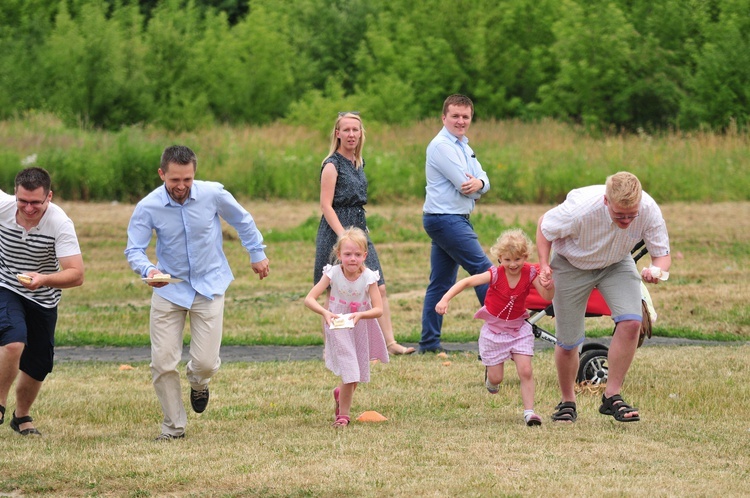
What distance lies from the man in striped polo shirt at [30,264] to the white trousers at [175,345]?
581 millimetres

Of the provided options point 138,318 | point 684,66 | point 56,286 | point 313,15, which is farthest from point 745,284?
point 313,15

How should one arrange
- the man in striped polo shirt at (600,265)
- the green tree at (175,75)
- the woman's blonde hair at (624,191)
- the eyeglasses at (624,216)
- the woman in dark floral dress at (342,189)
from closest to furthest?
the woman's blonde hair at (624,191)
the eyeglasses at (624,216)
the man in striped polo shirt at (600,265)
the woman in dark floral dress at (342,189)
the green tree at (175,75)

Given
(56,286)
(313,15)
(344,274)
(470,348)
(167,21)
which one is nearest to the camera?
(56,286)

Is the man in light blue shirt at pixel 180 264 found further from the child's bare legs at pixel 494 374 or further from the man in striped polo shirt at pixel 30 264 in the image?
the child's bare legs at pixel 494 374

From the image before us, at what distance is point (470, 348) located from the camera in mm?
11438

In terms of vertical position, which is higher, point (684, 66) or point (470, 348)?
point (684, 66)

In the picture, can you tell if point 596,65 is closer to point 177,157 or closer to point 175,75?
point 175,75

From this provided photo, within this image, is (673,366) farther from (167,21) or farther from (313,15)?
(313,15)

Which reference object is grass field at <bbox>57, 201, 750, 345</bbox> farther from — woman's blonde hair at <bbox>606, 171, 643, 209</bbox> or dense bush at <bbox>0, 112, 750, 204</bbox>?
woman's blonde hair at <bbox>606, 171, 643, 209</bbox>

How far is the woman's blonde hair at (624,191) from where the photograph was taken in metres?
6.82

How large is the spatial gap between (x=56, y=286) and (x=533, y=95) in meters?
36.8

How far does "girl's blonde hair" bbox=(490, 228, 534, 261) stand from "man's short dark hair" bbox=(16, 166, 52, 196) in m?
2.88

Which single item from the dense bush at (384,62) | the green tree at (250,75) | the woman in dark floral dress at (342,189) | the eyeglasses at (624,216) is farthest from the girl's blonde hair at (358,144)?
the green tree at (250,75)

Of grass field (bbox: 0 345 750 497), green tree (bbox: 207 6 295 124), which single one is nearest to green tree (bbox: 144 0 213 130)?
green tree (bbox: 207 6 295 124)
